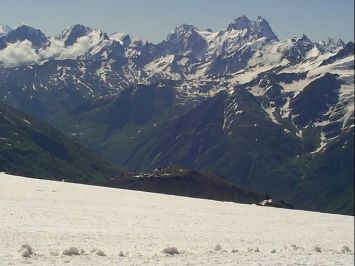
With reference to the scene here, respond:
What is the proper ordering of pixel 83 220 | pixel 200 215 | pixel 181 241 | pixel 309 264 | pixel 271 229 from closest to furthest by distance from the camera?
1. pixel 309 264
2. pixel 181 241
3. pixel 83 220
4. pixel 271 229
5. pixel 200 215

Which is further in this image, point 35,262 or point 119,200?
point 119,200

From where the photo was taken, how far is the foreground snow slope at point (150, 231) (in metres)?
A: 26.3

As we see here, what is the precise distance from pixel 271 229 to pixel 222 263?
55.8 ft

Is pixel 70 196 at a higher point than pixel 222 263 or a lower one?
higher

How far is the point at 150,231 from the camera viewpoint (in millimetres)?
34312

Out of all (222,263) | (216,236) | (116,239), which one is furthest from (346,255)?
(116,239)

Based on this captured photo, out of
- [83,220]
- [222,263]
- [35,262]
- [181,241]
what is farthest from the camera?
[83,220]

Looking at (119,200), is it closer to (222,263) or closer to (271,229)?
(271,229)

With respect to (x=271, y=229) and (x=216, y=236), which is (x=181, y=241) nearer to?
(x=216, y=236)

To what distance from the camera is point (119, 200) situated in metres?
50.5

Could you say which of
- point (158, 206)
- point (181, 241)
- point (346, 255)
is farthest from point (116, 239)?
point (158, 206)

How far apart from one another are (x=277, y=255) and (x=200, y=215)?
16.0 m

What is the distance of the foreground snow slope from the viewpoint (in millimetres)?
26312

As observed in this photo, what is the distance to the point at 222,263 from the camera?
Result: 26.2 meters
